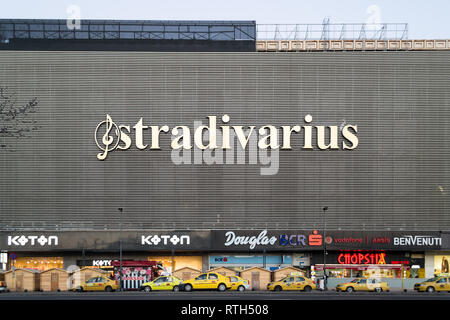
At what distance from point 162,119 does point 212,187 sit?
832cm

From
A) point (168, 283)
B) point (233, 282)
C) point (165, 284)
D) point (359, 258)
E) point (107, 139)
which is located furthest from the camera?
point (107, 139)

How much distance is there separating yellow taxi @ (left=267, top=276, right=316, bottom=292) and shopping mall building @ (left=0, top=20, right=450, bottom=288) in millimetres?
11174

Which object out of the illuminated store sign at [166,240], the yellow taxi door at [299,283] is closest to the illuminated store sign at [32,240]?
the illuminated store sign at [166,240]

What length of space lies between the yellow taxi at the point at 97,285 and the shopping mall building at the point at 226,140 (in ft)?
34.5

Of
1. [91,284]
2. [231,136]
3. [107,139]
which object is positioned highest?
[231,136]

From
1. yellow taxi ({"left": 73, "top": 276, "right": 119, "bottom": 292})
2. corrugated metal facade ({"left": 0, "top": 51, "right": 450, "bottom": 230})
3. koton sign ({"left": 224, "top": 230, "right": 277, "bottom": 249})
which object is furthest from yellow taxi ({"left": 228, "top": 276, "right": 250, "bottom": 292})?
corrugated metal facade ({"left": 0, "top": 51, "right": 450, "bottom": 230})

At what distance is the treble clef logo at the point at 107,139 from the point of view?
1907 inches

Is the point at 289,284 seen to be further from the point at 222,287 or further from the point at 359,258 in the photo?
the point at 359,258

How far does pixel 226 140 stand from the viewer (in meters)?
47.8

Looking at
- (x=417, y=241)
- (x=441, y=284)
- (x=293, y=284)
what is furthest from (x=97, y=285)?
(x=417, y=241)

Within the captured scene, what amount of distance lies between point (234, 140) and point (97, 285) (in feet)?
62.5

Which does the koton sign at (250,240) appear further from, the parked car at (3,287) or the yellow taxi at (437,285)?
the parked car at (3,287)

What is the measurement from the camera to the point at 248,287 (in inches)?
1558

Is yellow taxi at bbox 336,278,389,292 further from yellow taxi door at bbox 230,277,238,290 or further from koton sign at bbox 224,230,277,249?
koton sign at bbox 224,230,277,249
